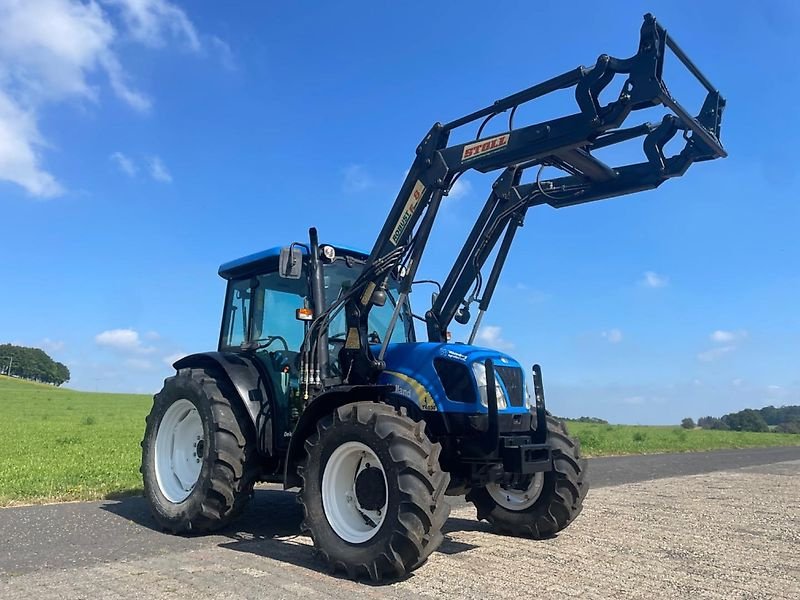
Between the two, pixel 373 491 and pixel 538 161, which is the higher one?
pixel 538 161

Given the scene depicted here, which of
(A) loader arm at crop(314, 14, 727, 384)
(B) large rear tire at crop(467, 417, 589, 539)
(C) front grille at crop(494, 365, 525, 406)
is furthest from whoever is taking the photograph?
(B) large rear tire at crop(467, 417, 589, 539)

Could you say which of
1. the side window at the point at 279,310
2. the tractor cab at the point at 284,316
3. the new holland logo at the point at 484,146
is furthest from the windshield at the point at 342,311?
the new holland logo at the point at 484,146

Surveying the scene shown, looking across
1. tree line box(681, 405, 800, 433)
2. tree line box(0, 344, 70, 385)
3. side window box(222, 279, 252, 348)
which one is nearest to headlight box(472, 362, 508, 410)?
side window box(222, 279, 252, 348)

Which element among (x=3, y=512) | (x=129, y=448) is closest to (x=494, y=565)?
(x=3, y=512)

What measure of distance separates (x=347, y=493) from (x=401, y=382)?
41.8 inches

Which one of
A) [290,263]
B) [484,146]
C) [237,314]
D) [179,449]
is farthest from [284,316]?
[484,146]

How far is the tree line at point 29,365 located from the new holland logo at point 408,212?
14256 cm

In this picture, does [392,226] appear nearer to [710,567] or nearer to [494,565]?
[494,565]

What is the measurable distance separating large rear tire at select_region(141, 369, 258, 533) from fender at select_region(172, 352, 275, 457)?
116mm

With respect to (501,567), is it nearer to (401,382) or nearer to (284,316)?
(401,382)

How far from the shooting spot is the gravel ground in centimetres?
456

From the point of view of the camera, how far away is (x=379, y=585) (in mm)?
4734

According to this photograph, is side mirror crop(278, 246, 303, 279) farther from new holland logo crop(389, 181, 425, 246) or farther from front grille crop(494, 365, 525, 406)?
front grille crop(494, 365, 525, 406)

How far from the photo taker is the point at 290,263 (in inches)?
242
